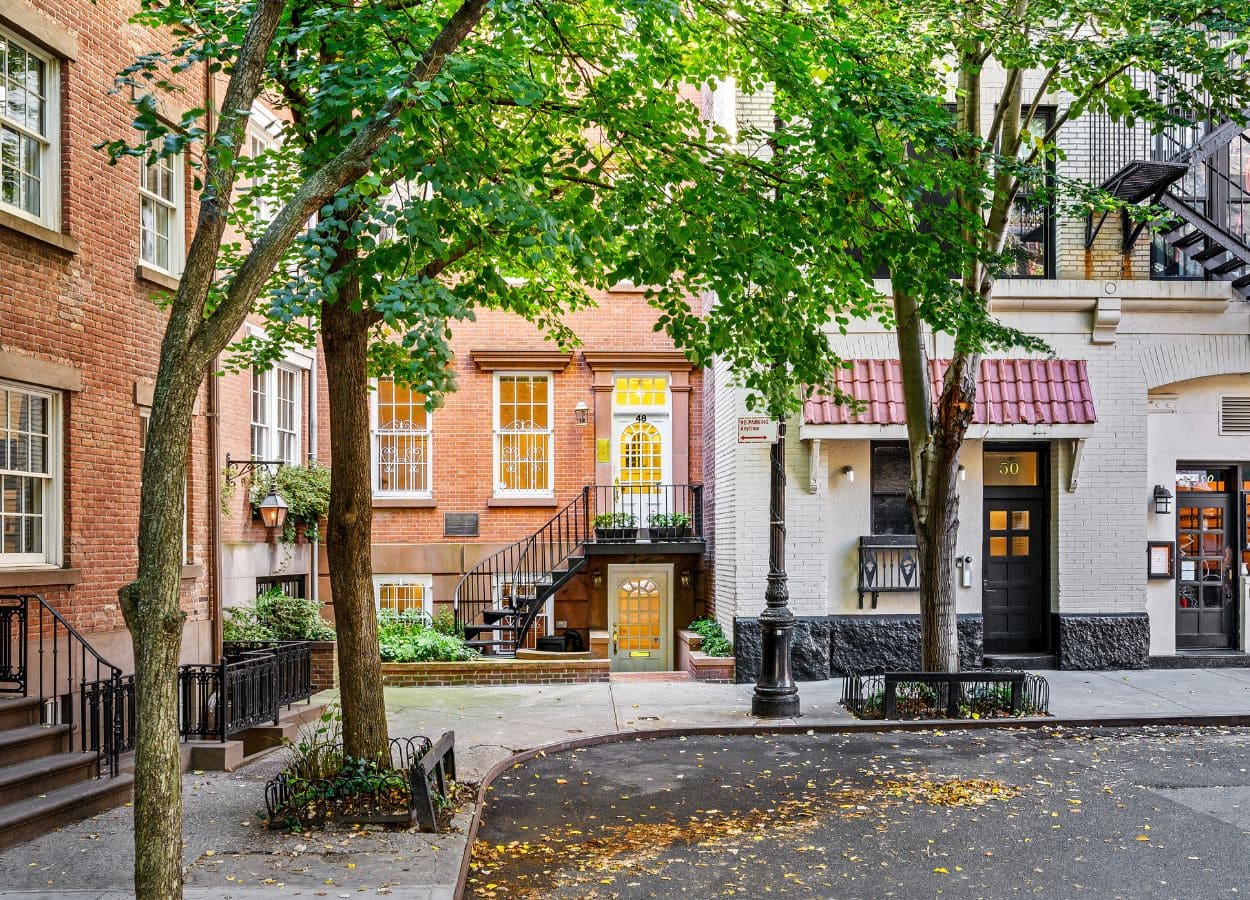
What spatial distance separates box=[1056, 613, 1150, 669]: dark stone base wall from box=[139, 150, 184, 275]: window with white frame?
13.2m

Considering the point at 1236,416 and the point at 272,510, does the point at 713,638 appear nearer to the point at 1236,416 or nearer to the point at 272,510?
the point at 272,510

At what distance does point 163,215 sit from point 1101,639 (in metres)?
14.2

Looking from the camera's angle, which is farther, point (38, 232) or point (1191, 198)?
point (1191, 198)

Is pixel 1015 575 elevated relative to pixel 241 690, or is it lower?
elevated

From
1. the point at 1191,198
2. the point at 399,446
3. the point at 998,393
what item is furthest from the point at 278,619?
the point at 1191,198

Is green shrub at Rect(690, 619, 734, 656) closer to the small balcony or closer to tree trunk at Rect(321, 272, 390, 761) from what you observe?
the small balcony

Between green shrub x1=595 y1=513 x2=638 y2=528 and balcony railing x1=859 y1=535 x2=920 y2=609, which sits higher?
green shrub x1=595 y1=513 x2=638 y2=528

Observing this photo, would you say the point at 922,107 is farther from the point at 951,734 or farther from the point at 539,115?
the point at 951,734

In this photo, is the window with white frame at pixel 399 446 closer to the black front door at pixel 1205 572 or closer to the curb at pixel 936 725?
the curb at pixel 936 725

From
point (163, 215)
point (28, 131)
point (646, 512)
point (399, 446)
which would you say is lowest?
point (646, 512)

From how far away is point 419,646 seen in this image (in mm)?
16750

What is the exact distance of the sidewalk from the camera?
6.96 metres

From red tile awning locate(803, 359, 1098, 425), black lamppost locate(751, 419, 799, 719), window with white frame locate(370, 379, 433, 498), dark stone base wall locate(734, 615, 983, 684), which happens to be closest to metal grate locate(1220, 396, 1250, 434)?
red tile awning locate(803, 359, 1098, 425)

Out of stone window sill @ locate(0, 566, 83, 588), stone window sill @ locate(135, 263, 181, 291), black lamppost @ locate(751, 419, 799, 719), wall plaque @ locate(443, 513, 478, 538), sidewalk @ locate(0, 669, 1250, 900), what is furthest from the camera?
wall plaque @ locate(443, 513, 478, 538)
